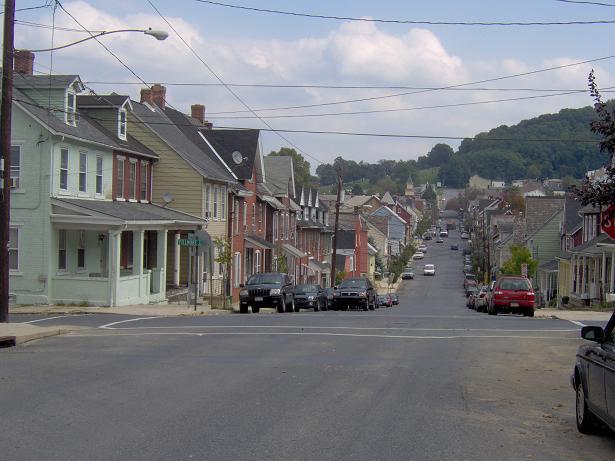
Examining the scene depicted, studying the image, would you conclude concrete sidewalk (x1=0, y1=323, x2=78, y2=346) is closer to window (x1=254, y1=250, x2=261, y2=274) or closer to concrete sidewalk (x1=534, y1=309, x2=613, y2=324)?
concrete sidewalk (x1=534, y1=309, x2=613, y2=324)

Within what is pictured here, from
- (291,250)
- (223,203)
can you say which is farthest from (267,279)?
(291,250)

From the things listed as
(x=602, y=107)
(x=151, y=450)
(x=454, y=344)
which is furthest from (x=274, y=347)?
(x=151, y=450)

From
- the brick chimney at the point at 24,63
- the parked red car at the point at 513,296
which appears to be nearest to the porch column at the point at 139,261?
the brick chimney at the point at 24,63

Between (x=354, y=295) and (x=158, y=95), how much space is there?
18.2 m

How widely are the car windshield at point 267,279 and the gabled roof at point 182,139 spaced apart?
834 centimetres

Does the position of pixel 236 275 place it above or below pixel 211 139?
below

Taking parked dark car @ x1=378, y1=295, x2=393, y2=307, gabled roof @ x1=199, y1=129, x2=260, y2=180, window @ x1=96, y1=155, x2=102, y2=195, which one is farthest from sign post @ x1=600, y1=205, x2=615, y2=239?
parked dark car @ x1=378, y1=295, x2=393, y2=307

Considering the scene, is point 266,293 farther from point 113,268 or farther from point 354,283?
point 354,283

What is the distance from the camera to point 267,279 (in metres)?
34.2

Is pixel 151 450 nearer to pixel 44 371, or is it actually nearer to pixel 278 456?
pixel 278 456

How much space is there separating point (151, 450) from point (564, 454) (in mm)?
4099

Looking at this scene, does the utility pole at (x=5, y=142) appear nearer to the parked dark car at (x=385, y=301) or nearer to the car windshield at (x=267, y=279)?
the car windshield at (x=267, y=279)

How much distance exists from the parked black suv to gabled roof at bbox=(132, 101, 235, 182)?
880cm

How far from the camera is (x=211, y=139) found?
50.5 meters
